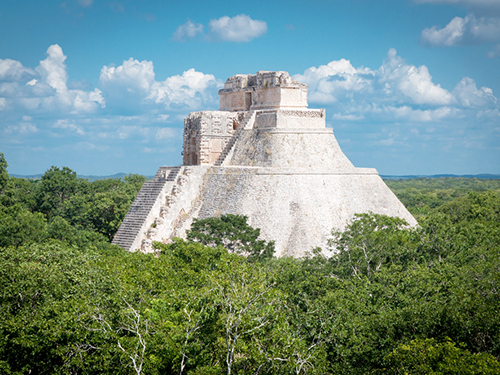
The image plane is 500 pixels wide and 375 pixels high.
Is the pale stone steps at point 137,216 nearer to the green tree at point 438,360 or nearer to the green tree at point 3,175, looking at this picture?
the green tree at point 3,175

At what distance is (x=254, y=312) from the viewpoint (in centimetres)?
1631

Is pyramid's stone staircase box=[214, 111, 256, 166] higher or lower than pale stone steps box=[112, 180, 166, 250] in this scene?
higher

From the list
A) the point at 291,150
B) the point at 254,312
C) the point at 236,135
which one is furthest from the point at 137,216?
the point at 254,312

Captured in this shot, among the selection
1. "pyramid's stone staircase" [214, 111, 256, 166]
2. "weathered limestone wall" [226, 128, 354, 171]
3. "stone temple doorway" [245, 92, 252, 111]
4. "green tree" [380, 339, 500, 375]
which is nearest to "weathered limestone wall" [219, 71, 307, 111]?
"stone temple doorway" [245, 92, 252, 111]

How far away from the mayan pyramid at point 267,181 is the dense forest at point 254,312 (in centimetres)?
722

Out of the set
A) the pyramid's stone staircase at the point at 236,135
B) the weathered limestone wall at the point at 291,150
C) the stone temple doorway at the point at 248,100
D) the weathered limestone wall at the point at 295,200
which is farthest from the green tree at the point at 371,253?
the stone temple doorway at the point at 248,100

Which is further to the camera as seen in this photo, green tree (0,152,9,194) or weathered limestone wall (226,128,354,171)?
green tree (0,152,9,194)

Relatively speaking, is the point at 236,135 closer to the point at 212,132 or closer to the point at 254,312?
the point at 212,132

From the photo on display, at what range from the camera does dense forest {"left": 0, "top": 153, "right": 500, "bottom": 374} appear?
16.1m

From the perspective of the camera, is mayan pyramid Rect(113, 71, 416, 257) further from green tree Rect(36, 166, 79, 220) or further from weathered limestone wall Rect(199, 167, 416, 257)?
green tree Rect(36, 166, 79, 220)

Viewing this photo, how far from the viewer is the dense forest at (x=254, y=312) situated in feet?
52.7

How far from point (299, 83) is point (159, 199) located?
10.8m

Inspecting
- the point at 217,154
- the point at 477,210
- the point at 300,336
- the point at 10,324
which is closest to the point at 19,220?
the point at 217,154

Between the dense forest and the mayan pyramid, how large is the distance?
722 centimetres
